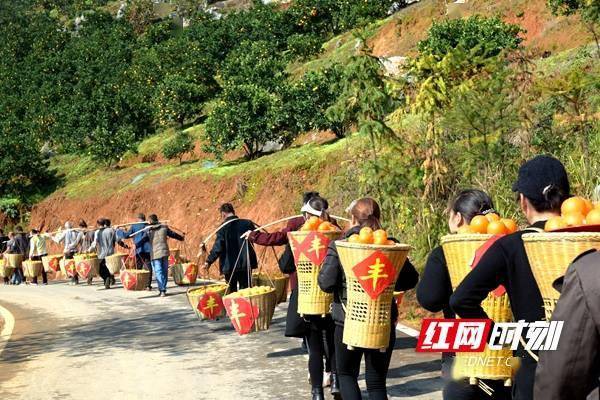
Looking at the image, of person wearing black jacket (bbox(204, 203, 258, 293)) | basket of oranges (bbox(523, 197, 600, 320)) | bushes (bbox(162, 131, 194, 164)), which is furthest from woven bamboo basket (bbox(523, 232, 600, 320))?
bushes (bbox(162, 131, 194, 164))

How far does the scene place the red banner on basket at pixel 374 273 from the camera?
20.8ft

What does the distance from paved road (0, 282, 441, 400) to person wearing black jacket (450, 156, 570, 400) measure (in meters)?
4.57

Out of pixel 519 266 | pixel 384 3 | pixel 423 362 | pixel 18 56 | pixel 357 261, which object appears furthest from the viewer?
pixel 18 56

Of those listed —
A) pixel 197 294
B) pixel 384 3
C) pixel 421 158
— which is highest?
pixel 384 3

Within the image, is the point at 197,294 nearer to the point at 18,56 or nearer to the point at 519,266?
the point at 519,266

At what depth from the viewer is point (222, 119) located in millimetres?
33594

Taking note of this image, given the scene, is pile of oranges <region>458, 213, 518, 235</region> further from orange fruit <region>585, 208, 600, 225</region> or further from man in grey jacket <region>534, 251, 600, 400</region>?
man in grey jacket <region>534, 251, 600, 400</region>

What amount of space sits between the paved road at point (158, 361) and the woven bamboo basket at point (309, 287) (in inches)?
38.1

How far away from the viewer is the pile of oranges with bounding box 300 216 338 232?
807 cm

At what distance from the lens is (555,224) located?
3451 mm

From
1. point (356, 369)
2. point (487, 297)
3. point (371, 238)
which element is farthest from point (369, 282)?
point (487, 297)

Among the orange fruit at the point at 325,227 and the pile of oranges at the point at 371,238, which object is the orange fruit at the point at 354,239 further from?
the orange fruit at the point at 325,227

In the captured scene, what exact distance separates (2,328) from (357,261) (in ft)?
34.3

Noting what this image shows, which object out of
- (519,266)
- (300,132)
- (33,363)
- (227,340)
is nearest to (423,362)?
(227,340)
